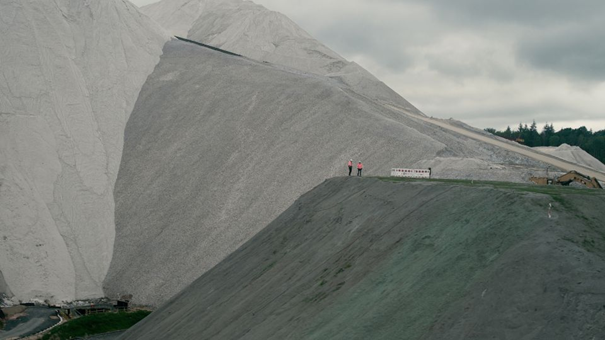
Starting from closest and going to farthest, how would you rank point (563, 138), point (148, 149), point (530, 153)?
point (530, 153), point (148, 149), point (563, 138)

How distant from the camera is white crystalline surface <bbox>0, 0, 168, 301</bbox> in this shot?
4072 centimetres

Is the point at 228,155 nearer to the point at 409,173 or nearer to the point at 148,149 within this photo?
the point at 148,149

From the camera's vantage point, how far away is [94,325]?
33.7 metres

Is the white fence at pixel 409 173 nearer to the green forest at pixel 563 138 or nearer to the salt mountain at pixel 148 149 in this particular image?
the salt mountain at pixel 148 149

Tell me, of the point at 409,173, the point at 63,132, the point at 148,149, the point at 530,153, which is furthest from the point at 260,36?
the point at 409,173

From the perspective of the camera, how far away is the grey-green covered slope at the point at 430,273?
1170 centimetres

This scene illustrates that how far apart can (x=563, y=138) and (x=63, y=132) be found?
84860mm

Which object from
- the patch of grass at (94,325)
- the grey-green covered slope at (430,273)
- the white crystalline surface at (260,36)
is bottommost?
the patch of grass at (94,325)

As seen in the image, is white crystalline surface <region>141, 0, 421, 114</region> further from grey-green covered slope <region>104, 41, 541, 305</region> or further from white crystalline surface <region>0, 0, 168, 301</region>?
white crystalline surface <region>0, 0, 168, 301</region>

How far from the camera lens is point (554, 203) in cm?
1416

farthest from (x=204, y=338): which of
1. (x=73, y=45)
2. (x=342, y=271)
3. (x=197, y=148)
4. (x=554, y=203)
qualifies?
(x=73, y=45)

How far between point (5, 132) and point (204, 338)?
94.8 ft

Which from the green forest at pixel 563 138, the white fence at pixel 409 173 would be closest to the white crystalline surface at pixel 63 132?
the white fence at pixel 409 173

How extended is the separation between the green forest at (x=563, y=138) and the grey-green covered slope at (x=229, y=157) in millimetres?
51489
